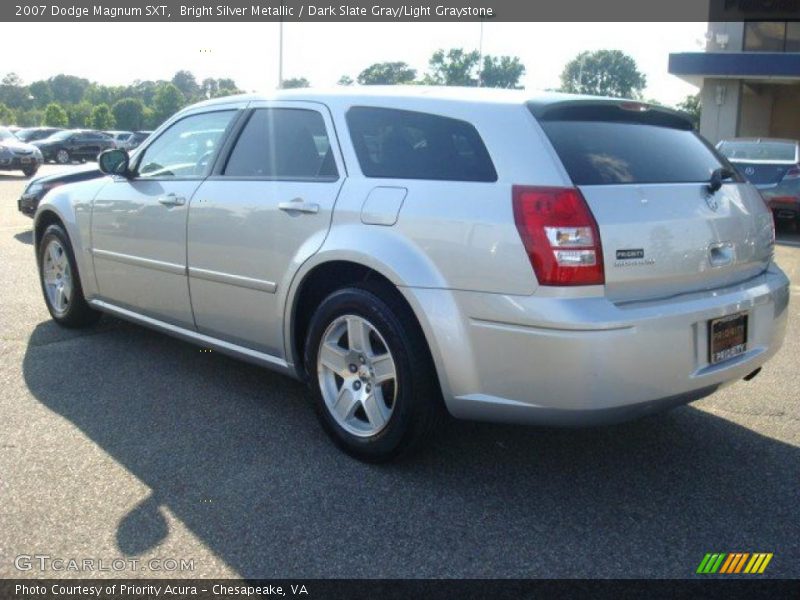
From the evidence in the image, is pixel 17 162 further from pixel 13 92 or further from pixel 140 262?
pixel 13 92

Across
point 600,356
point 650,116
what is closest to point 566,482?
point 600,356

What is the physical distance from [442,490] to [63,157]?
35.1m

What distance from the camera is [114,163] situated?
17.8 feet

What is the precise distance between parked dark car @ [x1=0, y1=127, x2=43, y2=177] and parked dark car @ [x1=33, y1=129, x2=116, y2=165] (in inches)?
340

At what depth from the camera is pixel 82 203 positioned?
18.9 feet

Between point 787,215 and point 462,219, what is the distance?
35.8 feet

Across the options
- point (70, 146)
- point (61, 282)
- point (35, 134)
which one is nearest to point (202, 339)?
point (61, 282)

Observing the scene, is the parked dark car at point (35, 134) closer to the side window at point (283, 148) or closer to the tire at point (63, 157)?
the tire at point (63, 157)

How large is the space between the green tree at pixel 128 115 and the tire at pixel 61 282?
7400 cm

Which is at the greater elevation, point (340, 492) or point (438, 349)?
point (438, 349)

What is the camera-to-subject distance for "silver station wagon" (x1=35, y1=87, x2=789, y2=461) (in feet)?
10.7

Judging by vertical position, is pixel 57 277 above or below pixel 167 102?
below

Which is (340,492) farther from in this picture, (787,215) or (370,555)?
(787,215)

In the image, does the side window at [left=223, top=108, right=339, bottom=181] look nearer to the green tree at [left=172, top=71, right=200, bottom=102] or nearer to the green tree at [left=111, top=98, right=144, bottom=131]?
the green tree at [left=111, top=98, right=144, bottom=131]
